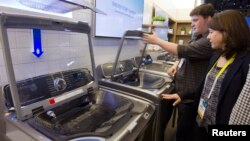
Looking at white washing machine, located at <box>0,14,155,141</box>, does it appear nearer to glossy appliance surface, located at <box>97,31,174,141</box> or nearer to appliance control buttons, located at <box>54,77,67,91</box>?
appliance control buttons, located at <box>54,77,67,91</box>

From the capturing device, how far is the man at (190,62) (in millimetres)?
1495

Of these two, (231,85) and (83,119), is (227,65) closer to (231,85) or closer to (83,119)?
(231,85)

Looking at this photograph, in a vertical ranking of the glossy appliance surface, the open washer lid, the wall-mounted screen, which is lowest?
the glossy appliance surface

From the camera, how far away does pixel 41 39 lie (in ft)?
4.07

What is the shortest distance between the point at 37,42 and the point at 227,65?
1.30m

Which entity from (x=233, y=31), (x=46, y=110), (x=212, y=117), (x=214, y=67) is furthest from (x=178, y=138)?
(x=46, y=110)

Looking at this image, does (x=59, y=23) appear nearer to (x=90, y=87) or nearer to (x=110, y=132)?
(x=90, y=87)

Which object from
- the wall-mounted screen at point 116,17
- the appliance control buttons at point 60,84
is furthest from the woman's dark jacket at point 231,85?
the wall-mounted screen at point 116,17

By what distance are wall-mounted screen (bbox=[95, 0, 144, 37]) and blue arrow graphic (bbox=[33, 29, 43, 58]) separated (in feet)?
2.18

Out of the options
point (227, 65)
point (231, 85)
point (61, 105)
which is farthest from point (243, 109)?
point (61, 105)

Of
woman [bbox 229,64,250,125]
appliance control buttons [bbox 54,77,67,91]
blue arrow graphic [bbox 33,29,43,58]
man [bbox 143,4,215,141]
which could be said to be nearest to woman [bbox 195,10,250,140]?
woman [bbox 229,64,250,125]

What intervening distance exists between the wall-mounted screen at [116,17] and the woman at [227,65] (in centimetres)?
105

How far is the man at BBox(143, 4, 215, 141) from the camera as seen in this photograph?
150 cm

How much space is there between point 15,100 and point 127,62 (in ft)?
4.27
